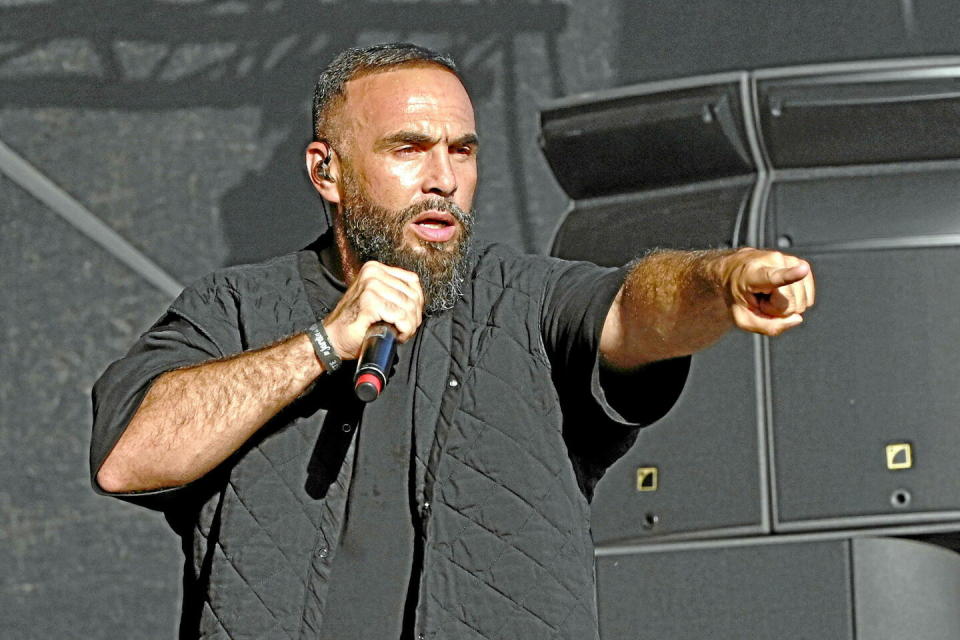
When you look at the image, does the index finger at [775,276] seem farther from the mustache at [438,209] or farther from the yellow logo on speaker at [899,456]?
the yellow logo on speaker at [899,456]

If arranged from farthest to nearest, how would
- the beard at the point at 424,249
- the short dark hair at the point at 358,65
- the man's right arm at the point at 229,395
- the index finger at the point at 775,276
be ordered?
the short dark hair at the point at 358,65, the beard at the point at 424,249, the man's right arm at the point at 229,395, the index finger at the point at 775,276

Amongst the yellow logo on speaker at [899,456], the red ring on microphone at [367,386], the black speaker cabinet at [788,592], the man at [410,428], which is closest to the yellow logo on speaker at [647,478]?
the black speaker cabinet at [788,592]

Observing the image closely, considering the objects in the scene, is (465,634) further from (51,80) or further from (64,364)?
(51,80)

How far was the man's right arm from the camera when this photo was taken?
169 centimetres

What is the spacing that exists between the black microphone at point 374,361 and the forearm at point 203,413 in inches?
3.7

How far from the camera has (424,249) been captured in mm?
1935

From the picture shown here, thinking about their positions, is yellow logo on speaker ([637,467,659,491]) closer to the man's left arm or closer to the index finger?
the man's left arm

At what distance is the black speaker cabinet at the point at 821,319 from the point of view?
8.26 ft

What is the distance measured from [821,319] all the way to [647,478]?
1.41 feet

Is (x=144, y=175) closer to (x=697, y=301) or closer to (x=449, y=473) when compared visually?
(x=449, y=473)

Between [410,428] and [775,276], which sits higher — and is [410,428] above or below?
below

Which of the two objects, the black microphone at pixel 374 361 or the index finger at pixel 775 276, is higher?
the index finger at pixel 775 276

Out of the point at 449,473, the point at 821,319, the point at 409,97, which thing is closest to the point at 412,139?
the point at 409,97

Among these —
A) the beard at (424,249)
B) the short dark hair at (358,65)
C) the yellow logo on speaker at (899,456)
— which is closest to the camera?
the beard at (424,249)
